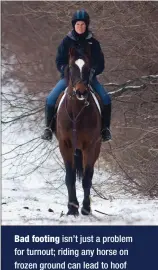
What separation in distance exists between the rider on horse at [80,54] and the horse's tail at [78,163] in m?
0.35

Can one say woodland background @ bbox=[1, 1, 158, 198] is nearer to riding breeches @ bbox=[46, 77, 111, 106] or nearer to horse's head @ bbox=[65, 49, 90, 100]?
riding breeches @ bbox=[46, 77, 111, 106]

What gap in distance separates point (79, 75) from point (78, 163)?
144 centimetres

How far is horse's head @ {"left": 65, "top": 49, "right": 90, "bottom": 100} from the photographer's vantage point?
284 inches

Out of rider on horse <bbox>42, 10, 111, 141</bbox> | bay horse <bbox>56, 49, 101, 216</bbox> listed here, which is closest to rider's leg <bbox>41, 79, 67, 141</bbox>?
rider on horse <bbox>42, 10, 111, 141</bbox>

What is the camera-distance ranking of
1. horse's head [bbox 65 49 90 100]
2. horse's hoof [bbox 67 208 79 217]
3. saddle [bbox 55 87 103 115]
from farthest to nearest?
horse's hoof [bbox 67 208 79 217], saddle [bbox 55 87 103 115], horse's head [bbox 65 49 90 100]

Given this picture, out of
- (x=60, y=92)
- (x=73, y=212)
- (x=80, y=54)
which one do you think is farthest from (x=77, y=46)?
(x=73, y=212)

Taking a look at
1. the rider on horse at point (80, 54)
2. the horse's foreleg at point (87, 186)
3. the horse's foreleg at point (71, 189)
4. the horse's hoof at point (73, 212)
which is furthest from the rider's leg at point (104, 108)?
the horse's hoof at point (73, 212)

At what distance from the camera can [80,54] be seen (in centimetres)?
738

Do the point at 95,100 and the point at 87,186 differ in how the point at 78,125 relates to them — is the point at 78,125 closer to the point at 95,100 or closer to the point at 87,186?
the point at 95,100

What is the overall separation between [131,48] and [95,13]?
893 millimetres

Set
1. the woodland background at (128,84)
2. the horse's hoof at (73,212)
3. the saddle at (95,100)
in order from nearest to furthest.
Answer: the saddle at (95,100) → the horse's hoof at (73,212) → the woodland background at (128,84)

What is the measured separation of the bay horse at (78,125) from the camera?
7.29 metres

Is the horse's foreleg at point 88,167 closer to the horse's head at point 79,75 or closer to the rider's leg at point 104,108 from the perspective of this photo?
the rider's leg at point 104,108
